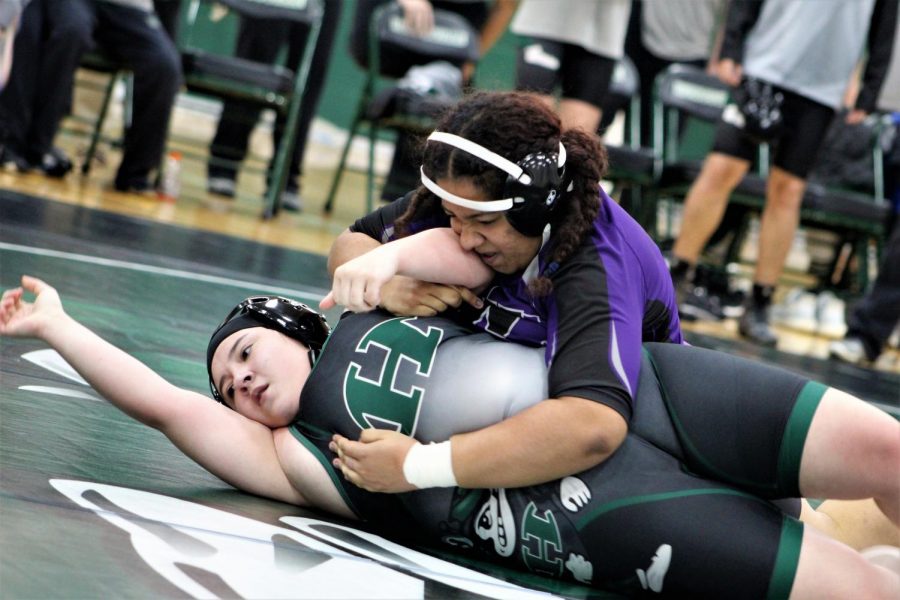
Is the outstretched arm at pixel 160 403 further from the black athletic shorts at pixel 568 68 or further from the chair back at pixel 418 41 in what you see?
the chair back at pixel 418 41

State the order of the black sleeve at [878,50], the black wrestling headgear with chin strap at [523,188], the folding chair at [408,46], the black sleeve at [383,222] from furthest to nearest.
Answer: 1. the folding chair at [408,46]
2. the black sleeve at [878,50]
3. the black sleeve at [383,222]
4. the black wrestling headgear with chin strap at [523,188]

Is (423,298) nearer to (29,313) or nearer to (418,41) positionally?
(29,313)

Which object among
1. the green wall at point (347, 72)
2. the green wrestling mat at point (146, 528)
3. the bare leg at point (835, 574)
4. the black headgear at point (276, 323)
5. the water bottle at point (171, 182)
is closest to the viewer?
the green wrestling mat at point (146, 528)

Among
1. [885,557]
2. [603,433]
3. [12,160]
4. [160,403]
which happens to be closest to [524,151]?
[603,433]

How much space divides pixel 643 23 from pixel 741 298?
5.93 ft

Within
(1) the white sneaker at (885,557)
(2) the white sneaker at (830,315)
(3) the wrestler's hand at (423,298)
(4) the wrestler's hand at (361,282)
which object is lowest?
(2) the white sneaker at (830,315)

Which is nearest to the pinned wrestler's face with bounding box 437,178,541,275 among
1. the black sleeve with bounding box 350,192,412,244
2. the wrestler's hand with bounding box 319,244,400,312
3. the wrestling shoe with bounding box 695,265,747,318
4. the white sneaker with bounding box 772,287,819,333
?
the wrestler's hand with bounding box 319,244,400,312

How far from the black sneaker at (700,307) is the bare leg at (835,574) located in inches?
153

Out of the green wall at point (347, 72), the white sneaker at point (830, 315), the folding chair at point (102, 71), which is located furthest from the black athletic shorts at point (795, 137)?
the green wall at point (347, 72)

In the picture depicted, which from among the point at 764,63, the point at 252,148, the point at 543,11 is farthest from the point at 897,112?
the point at 252,148

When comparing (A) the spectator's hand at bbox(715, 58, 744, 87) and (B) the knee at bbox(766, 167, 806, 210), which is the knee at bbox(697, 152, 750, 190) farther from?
(A) the spectator's hand at bbox(715, 58, 744, 87)

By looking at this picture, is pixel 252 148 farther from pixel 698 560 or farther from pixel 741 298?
pixel 698 560

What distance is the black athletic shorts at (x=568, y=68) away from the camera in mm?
5227

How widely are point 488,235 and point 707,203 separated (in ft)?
11.5
